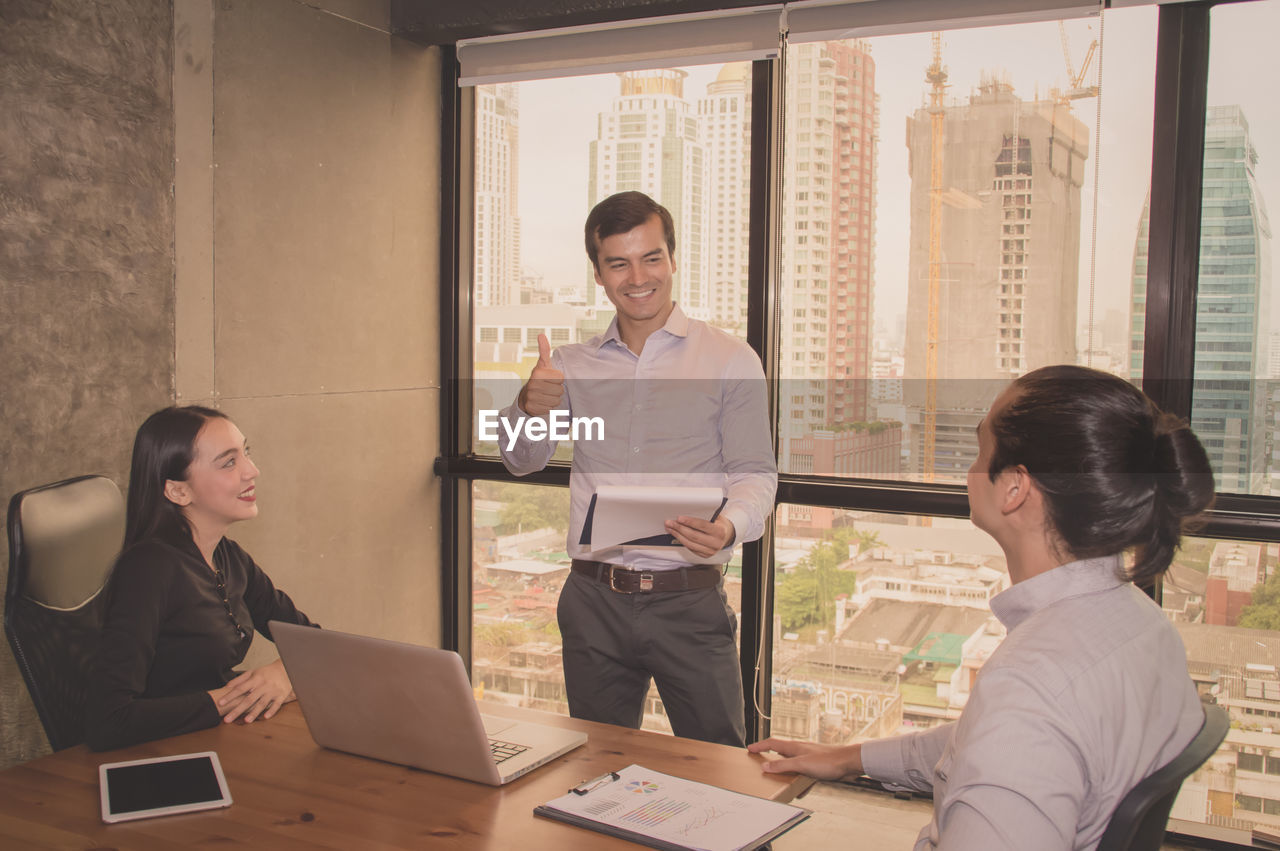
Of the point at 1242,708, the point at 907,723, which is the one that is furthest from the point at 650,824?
the point at 1242,708

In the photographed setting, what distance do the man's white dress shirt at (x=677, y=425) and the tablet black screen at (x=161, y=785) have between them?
1.13 m

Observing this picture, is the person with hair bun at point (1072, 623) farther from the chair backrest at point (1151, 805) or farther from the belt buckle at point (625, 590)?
the belt buckle at point (625, 590)

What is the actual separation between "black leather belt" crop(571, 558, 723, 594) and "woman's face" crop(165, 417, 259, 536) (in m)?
0.86

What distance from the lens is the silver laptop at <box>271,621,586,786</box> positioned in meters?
1.55

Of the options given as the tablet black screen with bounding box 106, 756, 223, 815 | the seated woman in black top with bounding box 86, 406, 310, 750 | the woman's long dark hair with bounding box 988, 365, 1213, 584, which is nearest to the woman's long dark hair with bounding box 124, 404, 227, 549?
the seated woman in black top with bounding box 86, 406, 310, 750

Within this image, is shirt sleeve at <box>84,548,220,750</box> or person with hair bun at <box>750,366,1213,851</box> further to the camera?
shirt sleeve at <box>84,548,220,750</box>

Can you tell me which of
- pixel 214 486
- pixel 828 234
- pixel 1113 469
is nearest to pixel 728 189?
pixel 828 234

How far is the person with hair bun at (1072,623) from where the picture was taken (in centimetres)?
111

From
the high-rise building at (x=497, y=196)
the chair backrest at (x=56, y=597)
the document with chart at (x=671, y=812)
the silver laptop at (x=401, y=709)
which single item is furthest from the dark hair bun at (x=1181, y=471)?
the high-rise building at (x=497, y=196)

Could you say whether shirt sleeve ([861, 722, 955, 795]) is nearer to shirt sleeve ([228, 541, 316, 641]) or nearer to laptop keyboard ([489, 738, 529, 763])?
laptop keyboard ([489, 738, 529, 763])

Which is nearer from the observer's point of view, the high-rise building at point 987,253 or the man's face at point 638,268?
the man's face at point 638,268

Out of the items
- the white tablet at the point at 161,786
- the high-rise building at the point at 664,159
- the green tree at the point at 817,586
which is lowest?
the green tree at the point at 817,586

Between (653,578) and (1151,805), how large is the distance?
1.56 metres

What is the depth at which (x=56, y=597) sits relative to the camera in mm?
1982
